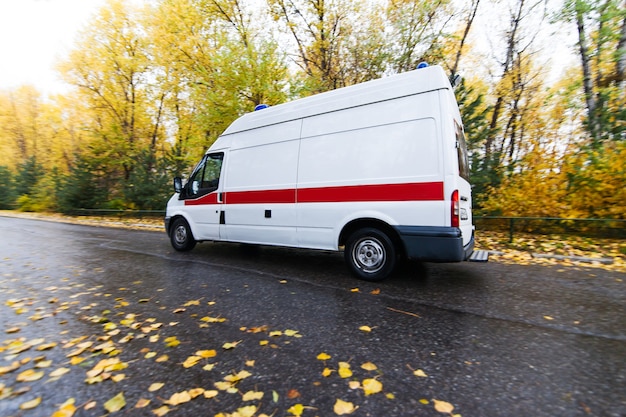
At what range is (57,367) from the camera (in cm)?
237

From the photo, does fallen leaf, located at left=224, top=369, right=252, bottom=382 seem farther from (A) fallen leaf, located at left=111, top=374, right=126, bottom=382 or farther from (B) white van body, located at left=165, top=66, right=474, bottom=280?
(B) white van body, located at left=165, top=66, right=474, bottom=280

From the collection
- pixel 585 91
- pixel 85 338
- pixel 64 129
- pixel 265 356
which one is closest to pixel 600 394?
pixel 265 356

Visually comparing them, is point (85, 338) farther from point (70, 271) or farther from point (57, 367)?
point (70, 271)

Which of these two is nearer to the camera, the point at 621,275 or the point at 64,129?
the point at 621,275

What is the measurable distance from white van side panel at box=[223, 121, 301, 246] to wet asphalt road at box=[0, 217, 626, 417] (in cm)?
85

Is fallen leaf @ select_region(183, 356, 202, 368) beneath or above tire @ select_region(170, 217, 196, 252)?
beneath

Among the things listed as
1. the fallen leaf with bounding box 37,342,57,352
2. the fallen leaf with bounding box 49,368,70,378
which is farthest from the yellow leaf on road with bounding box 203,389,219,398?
the fallen leaf with bounding box 37,342,57,352

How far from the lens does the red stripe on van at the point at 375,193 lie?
3859 millimetres

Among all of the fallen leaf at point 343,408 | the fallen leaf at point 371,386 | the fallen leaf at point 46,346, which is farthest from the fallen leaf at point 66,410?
the fallen leaf at point 371,386

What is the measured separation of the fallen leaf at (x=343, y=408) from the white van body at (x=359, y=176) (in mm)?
2495

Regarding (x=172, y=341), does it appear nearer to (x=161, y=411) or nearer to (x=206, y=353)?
(x=206, y=353)

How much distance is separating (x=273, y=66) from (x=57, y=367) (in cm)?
1131

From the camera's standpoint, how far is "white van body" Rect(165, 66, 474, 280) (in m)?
3.86

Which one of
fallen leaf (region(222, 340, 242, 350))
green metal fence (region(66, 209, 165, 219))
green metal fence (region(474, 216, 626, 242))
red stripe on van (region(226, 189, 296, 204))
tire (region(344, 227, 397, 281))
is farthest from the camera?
green metal fence (region(66, 209, 165, 219))
